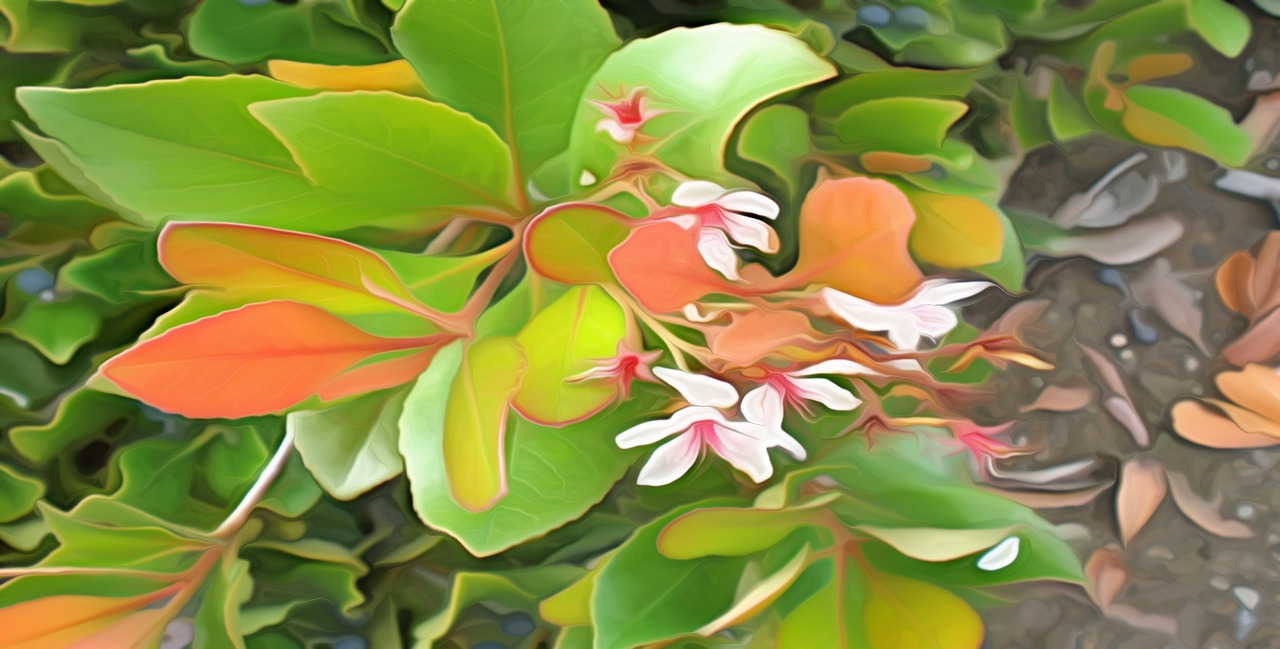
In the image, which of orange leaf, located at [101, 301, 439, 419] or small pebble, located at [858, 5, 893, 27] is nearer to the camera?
orange leaf, located at [101, 301, 439, 419]

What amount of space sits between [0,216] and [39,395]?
0.30 ft

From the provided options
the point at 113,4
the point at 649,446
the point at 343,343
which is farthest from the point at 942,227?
the point at 113,4

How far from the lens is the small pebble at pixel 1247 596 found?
0.43 meters

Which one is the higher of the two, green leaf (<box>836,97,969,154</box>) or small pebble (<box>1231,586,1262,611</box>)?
green leaf (<box>836,97,969,154</box>)

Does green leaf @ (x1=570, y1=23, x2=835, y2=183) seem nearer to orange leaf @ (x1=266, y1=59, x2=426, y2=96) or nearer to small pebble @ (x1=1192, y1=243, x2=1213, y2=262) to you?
orange leaf @ (x1=266, y1=59, x2=426, y2=96)

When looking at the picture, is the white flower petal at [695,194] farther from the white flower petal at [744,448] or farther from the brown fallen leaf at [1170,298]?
the brown fallen leaf at [1170,298]

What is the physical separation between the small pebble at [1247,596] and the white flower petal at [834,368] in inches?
8.5

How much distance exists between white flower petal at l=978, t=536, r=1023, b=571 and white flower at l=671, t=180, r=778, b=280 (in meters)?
0.17

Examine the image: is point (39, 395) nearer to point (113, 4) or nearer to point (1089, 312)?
point (113, 4)

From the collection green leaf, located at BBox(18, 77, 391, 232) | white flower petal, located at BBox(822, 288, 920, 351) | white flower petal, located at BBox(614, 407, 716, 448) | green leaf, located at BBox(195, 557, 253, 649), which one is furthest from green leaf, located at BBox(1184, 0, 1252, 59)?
green leaf, located at BBox(195, 557, 253, 649)

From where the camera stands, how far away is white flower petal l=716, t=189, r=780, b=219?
41 cm

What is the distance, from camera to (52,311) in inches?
17.7

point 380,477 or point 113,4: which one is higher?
point 113,4

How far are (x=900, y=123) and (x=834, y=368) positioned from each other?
14cm
